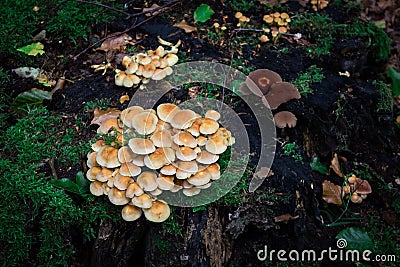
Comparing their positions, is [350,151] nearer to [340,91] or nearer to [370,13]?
[340,91]

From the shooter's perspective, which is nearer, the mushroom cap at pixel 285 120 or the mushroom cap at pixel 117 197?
the mushroom cap at pixel 117 197

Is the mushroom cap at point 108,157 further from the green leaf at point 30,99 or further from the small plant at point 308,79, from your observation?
the small plant at point 308,79

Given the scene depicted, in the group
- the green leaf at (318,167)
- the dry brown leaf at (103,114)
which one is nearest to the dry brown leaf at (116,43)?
the dry brown leaf at (103,114)

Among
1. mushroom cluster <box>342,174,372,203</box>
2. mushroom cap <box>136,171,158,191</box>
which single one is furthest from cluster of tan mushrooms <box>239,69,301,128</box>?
mushroom cap <box>136,171,158,191</box>

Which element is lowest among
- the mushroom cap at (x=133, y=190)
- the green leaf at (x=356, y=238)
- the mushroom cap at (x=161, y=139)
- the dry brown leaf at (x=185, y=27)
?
the green leaf at (x=356, y=238)

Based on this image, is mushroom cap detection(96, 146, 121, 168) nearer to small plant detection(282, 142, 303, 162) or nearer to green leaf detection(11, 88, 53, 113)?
green leaf detection(11, 88, 53, 113)
